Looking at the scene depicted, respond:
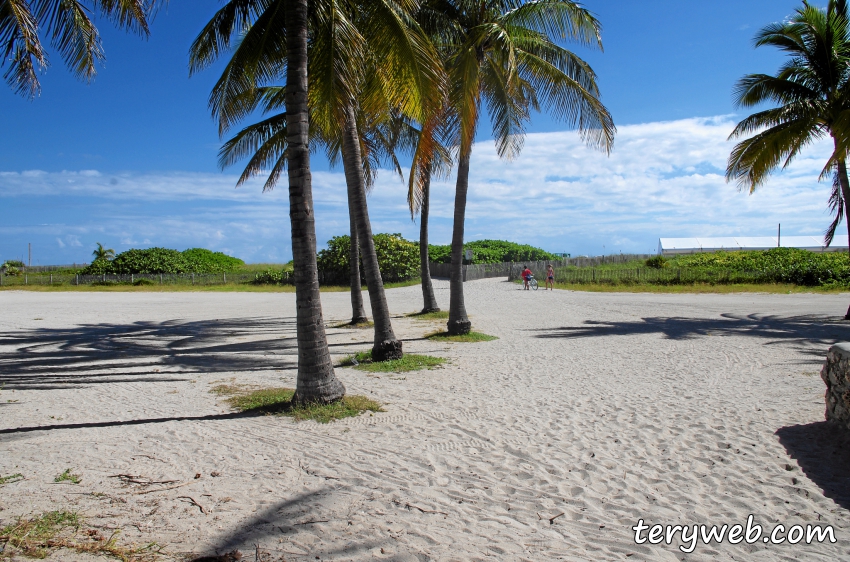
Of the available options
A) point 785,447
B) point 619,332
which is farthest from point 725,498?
point 619,332

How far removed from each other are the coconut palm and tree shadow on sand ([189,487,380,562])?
15181 millimetres

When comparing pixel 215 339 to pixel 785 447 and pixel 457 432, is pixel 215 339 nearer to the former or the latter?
pixel 457 432

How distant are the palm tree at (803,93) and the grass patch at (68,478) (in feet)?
53.4

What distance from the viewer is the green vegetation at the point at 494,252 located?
52.2 meters

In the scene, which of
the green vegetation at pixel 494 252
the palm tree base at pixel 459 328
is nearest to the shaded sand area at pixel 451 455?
the palm tree base at pixel 459 328

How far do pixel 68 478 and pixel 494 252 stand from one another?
5117 cm

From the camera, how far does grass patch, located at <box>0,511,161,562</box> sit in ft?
10.4

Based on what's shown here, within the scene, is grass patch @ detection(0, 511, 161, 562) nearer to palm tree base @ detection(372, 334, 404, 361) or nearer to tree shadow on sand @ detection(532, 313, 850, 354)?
palm tree base @ detection(372, 334, 404, 361)

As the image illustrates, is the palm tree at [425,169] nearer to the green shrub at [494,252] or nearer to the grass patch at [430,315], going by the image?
the grass patch at [430,315]

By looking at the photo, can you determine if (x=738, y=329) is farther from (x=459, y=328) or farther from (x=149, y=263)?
(x=149, y=263)

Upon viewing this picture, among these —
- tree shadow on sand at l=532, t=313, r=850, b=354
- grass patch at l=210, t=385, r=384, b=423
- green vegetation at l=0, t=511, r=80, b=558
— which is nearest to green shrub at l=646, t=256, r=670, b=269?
tree shadow on sand at l=532, t=313, r=850, b=354

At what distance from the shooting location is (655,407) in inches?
263

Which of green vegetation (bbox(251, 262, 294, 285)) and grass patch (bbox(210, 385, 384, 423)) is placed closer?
grass patch (bbox(210, 385, 384, 423))

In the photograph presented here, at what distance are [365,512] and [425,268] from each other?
47.1ft
